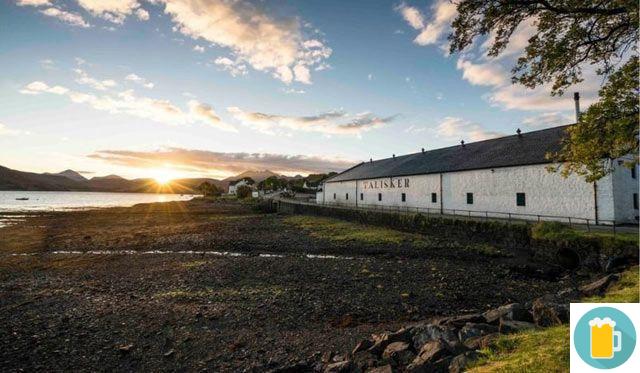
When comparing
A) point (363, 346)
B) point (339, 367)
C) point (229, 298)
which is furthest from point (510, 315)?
point (229, 298)

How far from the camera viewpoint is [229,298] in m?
12.8

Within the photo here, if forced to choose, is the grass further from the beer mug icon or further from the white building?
the white building

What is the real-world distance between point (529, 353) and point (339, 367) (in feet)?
11.8

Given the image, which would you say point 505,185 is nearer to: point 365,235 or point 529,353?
point 365,235

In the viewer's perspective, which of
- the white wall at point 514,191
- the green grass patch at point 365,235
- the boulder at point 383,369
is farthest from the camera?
the green grass patch at point 365,235

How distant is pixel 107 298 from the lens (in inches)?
511

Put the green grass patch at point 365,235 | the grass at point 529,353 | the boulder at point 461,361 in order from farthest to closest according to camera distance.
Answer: the green grass patch at point 365,235 → the boulder at point 461,361 → the grass at point 529,353

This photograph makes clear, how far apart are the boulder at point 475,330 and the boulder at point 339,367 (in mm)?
2523

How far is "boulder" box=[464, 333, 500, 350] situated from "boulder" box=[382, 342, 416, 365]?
3.74 ft

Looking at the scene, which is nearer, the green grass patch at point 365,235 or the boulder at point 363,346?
the boulder at point 363,346

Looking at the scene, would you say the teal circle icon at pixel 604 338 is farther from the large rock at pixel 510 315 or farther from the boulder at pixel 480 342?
the large rock at pixel 510 315

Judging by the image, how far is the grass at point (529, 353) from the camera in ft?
15.6

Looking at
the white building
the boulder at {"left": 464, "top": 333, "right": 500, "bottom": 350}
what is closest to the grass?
the boulder at {"left": 464, "top": 333, "right": 500, "bottom": 350}

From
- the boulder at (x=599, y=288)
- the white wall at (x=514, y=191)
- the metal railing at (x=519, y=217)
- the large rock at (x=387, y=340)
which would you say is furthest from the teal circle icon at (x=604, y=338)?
the white wall at (x=514, y=191)
